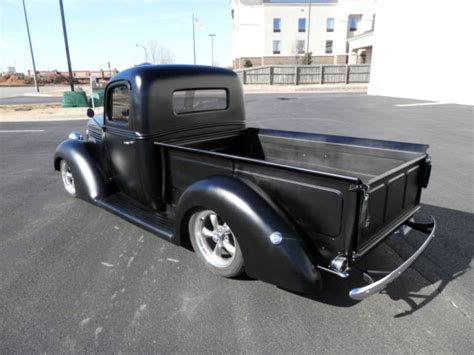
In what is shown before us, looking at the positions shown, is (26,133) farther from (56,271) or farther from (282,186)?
(282,186)

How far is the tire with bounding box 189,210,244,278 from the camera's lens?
281cm

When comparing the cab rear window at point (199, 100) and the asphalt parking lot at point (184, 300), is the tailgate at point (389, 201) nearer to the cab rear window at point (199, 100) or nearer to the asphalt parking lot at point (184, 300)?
the asphalt parking lot at point (184, 300)

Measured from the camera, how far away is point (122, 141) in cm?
367

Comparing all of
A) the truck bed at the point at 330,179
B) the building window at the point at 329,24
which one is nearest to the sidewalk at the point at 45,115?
the truck bed at the point at 330,179

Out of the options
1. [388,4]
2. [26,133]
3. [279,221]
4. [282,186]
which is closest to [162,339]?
[279,221]

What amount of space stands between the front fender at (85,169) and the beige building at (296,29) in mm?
45252

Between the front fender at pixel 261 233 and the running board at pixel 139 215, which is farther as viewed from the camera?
the running board at pixel 139 215

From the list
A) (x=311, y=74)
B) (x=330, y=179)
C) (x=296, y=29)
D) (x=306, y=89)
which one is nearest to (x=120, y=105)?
(x=330, y=179)

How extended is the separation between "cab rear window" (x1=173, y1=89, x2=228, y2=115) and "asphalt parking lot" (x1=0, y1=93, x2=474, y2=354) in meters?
1.48

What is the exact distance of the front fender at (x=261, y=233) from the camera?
2.27 meters

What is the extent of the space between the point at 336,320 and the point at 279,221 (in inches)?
32.3

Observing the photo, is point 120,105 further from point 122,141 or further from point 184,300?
point 184,300

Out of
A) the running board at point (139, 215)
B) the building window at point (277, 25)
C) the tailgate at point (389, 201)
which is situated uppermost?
the building window at point (277, 25)

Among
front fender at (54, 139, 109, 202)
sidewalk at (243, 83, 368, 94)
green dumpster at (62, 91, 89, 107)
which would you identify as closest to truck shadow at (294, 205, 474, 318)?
front fender at (54, 139, 109, 202)
